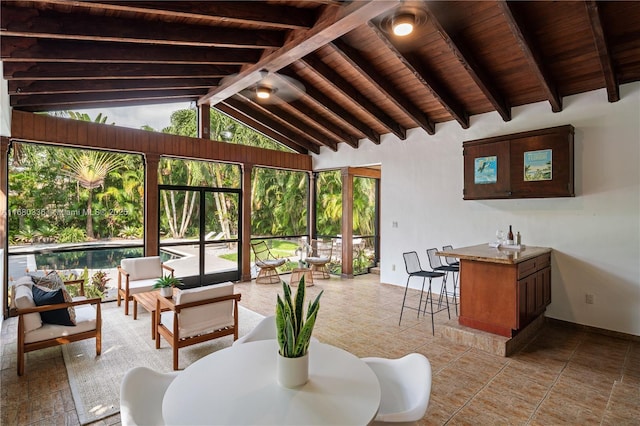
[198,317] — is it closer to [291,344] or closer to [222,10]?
[291,344]

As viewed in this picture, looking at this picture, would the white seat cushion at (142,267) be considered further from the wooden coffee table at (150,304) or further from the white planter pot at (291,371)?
the white planter pot at (291,371)

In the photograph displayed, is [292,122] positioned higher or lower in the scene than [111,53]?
higher

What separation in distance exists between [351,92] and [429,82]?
1.23 meters

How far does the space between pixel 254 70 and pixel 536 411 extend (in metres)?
4.77

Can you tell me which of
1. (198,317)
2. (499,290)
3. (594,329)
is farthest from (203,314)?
(594,329)

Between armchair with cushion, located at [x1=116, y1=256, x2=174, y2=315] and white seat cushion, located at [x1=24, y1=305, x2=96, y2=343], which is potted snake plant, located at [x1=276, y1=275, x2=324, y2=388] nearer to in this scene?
white seat cushion, located at [x1=24, y1=305, x2=96, y2=343]

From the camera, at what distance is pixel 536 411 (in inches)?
99.6

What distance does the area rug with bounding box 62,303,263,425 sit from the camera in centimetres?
262

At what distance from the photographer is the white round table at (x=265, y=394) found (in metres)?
1.28

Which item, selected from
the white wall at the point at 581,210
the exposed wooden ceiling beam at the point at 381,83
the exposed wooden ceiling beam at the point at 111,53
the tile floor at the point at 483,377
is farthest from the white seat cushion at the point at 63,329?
the white wall at the point at 581,210

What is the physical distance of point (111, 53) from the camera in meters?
3.64

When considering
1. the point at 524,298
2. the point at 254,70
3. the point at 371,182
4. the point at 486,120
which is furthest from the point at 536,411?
the point at 371,182

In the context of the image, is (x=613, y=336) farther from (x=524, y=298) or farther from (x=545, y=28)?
(x=545, y=28)

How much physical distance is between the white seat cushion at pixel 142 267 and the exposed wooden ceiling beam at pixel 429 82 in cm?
459
